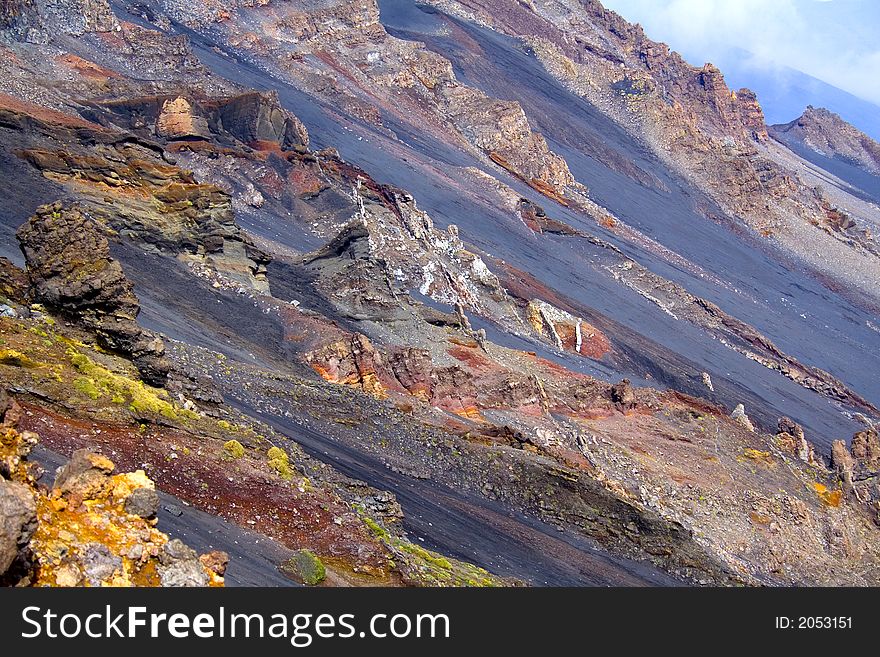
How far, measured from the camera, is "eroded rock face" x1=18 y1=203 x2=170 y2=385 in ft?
53.5

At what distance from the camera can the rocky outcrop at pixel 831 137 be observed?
142m

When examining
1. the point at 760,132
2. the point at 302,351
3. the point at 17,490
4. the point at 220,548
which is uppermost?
the point at 760,132

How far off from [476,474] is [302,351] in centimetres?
842

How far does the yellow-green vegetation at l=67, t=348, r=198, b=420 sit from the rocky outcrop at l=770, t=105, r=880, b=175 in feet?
481

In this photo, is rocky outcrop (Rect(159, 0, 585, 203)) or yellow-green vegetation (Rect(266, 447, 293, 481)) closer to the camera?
yellow-green vegetation (Rect(266, 447, 293, 481))

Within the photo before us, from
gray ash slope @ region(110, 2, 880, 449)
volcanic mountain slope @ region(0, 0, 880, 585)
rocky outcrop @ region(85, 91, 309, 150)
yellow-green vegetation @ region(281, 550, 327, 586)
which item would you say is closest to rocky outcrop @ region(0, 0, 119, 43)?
volcanic mountain slope @ region(0, 0, 880, 585)

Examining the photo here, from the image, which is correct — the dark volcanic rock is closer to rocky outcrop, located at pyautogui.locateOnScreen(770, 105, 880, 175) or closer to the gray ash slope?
the gray ash slope

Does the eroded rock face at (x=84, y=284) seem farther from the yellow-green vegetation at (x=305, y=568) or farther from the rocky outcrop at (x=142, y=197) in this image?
the rocky outcrop at (x=142, y=197)

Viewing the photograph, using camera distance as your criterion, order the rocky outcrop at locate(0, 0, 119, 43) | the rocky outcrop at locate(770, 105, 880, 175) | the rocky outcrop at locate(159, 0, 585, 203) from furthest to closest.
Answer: the rocky outcrop at locate(770, 105, 880, 175)
the rocky outcrop at locate(159, 0, 585, 203)
the rocky outcrop at locate(0, 0, 119, 43)

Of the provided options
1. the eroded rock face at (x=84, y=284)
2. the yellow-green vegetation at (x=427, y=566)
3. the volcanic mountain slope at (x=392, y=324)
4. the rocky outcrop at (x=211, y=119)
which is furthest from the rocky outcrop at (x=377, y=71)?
the yellow-green vegetation at (x=427, y=566)

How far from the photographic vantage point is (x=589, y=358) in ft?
143

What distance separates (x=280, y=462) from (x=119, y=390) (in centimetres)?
328
